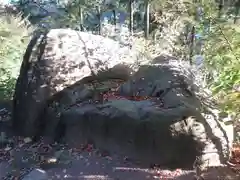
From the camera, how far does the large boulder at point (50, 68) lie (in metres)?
7.36

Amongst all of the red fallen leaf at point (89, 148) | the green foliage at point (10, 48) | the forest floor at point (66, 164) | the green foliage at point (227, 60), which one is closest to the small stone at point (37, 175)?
the forest floor at point (66, 164)

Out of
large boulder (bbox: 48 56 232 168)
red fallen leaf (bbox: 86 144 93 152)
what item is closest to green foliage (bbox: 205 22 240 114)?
large boulder (bbox: 48 56 232 168)

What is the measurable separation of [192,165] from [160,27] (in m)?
9.85

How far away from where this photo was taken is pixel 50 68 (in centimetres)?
742

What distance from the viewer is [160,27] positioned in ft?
46.9

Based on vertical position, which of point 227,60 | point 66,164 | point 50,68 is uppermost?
point 227,60

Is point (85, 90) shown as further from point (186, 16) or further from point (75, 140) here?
point (186, 16)

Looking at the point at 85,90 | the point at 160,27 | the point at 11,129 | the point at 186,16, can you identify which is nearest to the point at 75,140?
the point at 85,90

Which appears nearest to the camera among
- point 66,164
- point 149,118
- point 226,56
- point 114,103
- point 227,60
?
point 226,56

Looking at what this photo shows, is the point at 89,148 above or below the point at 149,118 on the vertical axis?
below

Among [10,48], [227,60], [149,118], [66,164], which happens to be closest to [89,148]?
[66,164]

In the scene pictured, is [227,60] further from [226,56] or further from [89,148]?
[89,148]

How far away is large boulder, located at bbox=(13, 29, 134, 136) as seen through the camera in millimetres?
7355

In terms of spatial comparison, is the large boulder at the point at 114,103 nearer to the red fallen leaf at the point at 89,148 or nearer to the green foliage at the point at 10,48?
the red fallen leaf at the point at 89,148
